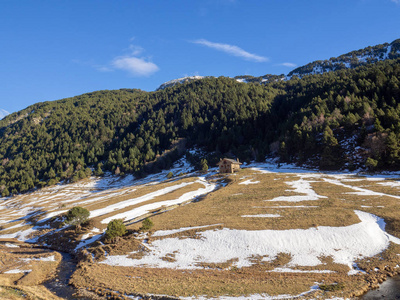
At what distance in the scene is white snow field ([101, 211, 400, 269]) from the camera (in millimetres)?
25766

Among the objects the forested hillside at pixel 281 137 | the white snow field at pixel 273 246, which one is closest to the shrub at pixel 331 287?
the white snow field at pixel 273 246

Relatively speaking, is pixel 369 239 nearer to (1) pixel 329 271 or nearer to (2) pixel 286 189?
(1) pixel 329 271

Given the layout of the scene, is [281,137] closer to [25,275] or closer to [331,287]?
[331,287]

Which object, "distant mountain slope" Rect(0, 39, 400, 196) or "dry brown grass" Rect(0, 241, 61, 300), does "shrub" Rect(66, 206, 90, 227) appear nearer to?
"dry brown grass" Rect(0, 241, 61, 300)

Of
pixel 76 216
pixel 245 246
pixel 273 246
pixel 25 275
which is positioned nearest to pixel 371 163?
pixel 273 246

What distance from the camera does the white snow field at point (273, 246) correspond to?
25.8 metres

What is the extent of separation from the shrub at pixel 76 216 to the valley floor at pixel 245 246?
69.0 inches

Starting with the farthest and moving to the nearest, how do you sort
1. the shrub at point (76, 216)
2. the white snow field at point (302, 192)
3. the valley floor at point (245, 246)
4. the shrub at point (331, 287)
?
the white snow field at point (302, 192) < the shrub at point (76, 216) < the valley floor at point (245, 246) < the shrub at point (331, 287)

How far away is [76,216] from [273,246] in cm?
3573

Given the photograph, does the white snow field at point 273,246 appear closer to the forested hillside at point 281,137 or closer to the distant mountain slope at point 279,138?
the distant mountain slope at point 279,138

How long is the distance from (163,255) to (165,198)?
1213 inches

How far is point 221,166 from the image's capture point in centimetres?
9225

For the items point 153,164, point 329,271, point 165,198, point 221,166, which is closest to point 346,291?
point 329,271

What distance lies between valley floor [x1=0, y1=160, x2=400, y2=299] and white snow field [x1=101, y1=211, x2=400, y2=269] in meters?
0.12
